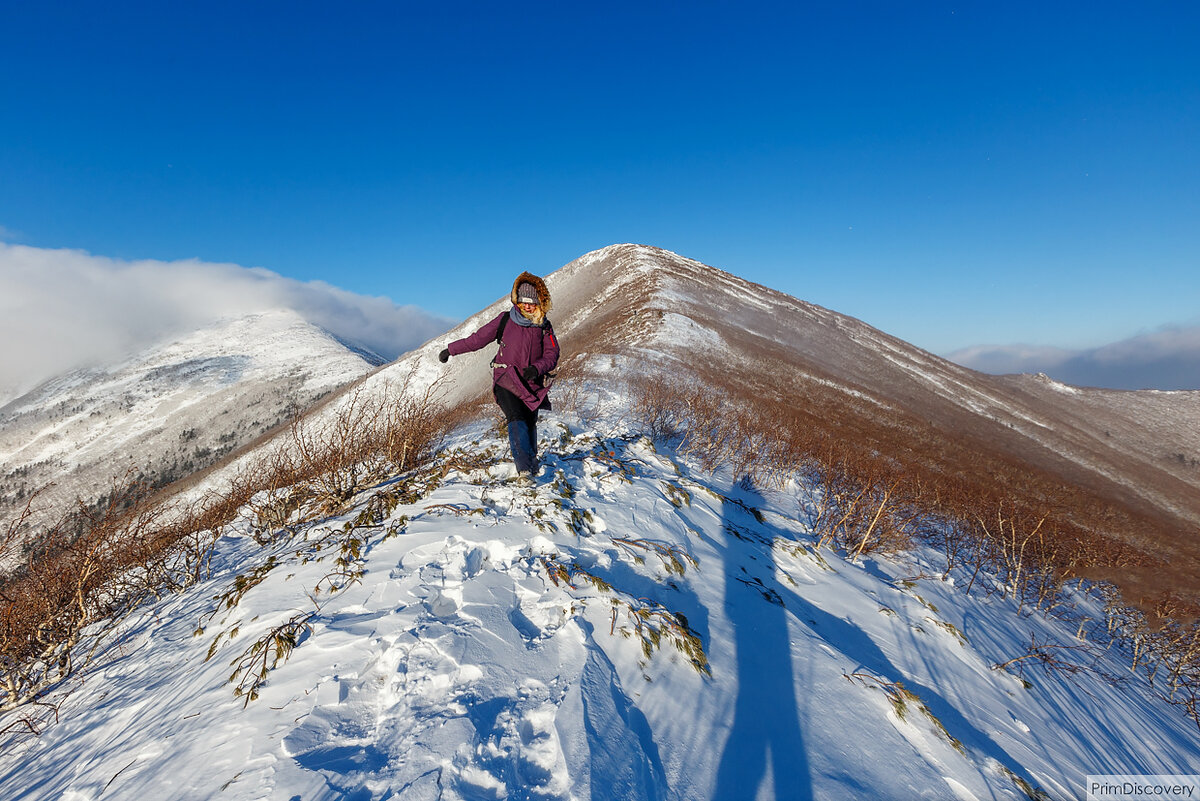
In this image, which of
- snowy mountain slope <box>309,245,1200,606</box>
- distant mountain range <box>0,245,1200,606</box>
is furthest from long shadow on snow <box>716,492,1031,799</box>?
distant mountain range <box>0,245,1200,606</box>

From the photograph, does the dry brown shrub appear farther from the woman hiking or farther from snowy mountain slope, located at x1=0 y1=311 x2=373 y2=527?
snowy mountain slope, located at x1=0 y1=311 x2=373 y2=527

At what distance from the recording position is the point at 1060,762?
2.93 metres

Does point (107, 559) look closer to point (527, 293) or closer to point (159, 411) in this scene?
point (527, 293)

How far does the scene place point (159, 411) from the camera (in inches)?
2904

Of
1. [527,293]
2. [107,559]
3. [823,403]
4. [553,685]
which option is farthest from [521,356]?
[823,403]

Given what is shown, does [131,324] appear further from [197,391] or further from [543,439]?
[543,439]

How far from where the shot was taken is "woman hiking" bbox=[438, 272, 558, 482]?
15.2 feet

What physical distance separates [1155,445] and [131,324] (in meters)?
272

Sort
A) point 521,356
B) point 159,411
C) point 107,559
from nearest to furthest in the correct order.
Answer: point 107,559 → point 521,356 → point 159,411

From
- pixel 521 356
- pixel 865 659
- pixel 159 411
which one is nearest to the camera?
pixel 865 659

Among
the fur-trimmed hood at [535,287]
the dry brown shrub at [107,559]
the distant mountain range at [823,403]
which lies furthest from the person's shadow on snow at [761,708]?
the distant mountain range at [823,403]

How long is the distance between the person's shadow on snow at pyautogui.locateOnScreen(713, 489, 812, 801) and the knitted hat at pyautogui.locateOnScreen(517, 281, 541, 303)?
10.8 ft

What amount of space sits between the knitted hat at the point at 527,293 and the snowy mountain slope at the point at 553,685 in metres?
1.90

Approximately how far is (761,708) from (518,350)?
3609mm
